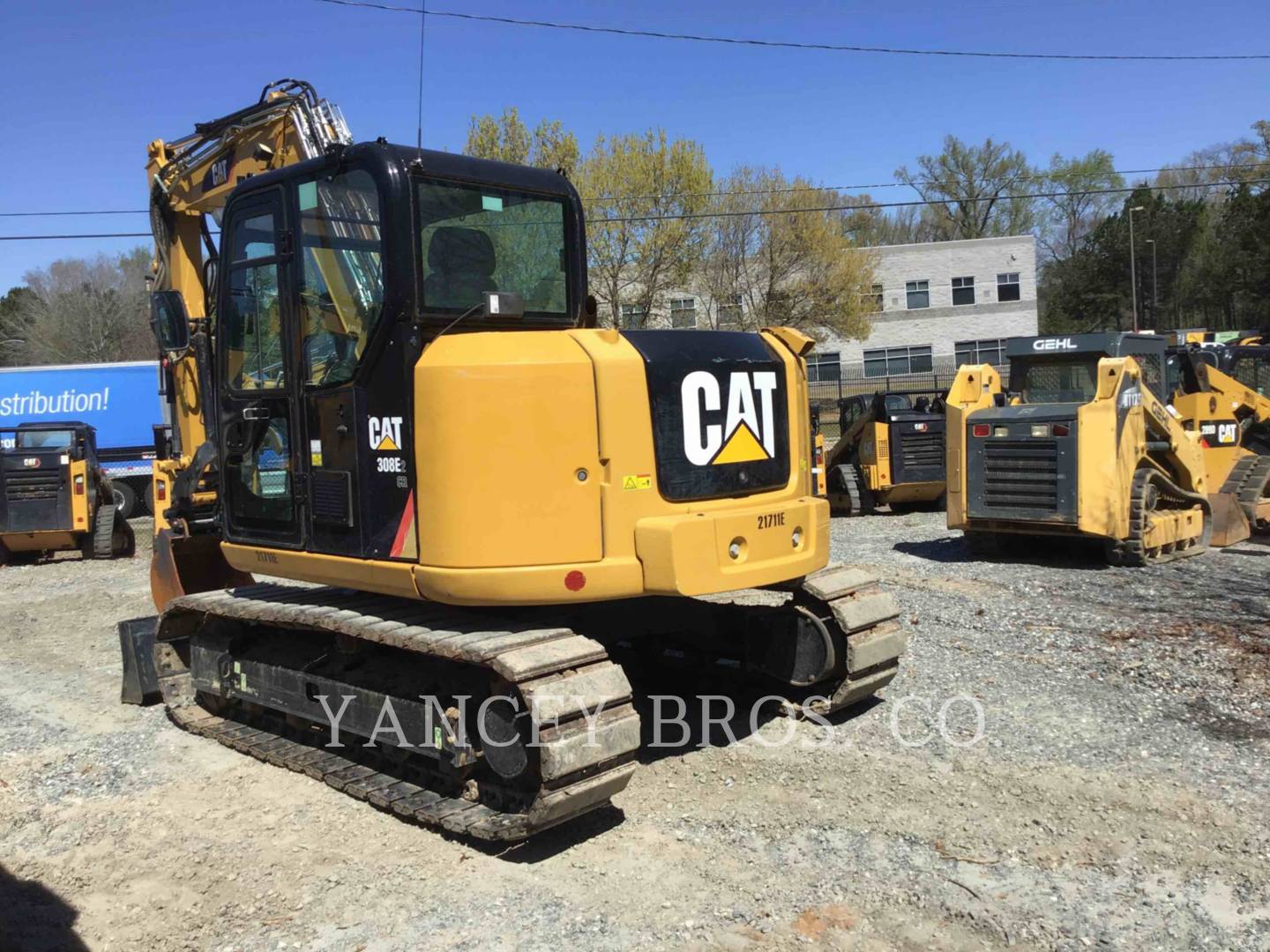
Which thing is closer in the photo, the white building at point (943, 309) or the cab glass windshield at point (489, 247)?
the cab glass windshield at point (489, 247)

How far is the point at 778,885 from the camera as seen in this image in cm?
424

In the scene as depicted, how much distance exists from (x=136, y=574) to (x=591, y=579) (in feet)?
35.9

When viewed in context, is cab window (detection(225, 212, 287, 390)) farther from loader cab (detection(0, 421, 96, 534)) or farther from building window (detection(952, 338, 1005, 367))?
building window (detection(952, 338, 1005, 367))

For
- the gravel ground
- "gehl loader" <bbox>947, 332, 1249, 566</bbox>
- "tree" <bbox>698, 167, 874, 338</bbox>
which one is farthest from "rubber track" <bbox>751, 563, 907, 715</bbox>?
"tree" <bbox>698, 167, 874, 338</bbox>

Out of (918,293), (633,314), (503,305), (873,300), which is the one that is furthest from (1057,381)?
(918,293)

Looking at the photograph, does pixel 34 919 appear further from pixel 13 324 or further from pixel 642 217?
pixel 13 324

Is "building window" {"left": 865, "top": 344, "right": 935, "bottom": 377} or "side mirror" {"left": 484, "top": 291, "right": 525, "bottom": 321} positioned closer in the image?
"side mirror" {"left": 484, "top": 291, "right": 525, "bottom": 321}

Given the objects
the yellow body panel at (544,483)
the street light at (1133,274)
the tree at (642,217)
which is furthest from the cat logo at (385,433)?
the street light at (1133,274)

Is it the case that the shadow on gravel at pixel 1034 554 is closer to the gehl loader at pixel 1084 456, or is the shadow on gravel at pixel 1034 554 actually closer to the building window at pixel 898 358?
the gehl loader at pixel 1084 456

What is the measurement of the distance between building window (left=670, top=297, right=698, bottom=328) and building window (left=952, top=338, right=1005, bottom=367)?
13.0 meters

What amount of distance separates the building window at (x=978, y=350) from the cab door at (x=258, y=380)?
38743mm

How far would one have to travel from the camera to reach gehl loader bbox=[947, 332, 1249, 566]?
34.1ft

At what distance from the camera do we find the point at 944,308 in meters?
41.6

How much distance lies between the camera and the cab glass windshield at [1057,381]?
11.6 m
